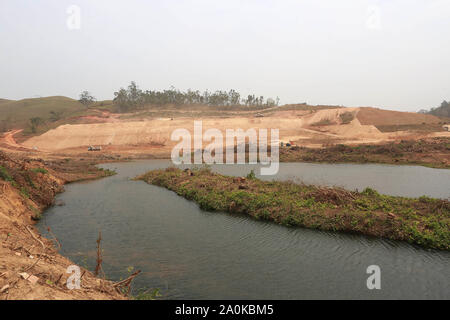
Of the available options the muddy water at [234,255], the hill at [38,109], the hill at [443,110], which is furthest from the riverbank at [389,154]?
the hill at [38,109]

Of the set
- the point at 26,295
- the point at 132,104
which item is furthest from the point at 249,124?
the point at 26,295

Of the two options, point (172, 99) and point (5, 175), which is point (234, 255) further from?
point (172, 99)

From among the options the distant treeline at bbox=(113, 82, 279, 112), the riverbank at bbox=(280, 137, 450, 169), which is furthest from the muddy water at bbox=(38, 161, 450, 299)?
the distant treeline at bbox=(113, 82, 279, 112)

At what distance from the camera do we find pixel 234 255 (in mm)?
9617

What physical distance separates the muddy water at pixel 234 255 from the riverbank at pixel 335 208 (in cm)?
48

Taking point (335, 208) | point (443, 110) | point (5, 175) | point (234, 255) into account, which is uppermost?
point (443, 110)

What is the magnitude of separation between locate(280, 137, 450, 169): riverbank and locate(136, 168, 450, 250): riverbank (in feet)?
57.7

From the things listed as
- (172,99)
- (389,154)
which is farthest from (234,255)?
(172,99)

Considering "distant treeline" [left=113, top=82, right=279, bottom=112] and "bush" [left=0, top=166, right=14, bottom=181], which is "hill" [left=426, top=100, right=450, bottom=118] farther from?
"bush" [left=0, top=166, right=14, bottom=181]

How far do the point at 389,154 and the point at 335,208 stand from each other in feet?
76.7

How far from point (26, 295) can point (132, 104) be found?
242 ft

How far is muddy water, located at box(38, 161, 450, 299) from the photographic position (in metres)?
7.60

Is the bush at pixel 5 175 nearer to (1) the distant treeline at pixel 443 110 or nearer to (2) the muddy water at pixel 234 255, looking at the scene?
(2) the muddy water at pixel 234 255
